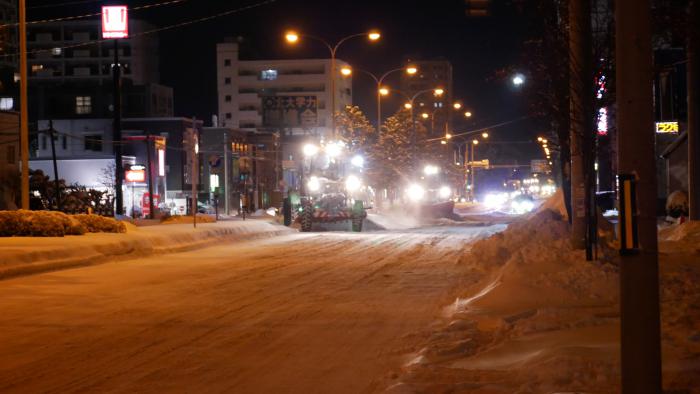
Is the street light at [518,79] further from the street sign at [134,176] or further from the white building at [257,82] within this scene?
the white building at [257,82]

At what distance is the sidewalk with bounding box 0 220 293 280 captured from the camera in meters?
20.4

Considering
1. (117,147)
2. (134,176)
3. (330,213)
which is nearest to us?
(330,213)

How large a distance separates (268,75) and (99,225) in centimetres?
10739

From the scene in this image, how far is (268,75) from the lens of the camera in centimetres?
13438

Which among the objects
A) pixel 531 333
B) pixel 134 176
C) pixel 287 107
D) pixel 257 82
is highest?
pixel 257 82

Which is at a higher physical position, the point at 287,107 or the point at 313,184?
the point at 287,107

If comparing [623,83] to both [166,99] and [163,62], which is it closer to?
[166,99]

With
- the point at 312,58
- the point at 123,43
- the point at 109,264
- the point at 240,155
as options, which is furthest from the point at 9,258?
the point at 312,58

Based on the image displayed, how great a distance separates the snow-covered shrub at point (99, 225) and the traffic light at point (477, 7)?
1547 centimetres

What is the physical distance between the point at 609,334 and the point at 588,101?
24.9 feet

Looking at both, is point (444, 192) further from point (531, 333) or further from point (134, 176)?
point (531, 333)

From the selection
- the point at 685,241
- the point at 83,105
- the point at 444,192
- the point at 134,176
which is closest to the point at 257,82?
the point at 83,105

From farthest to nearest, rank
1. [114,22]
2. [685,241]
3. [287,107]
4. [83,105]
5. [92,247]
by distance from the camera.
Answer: [83,105] → [287,107] → [114,22] → [92,247] → [685,241]

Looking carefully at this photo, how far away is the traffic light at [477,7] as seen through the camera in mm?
18430
